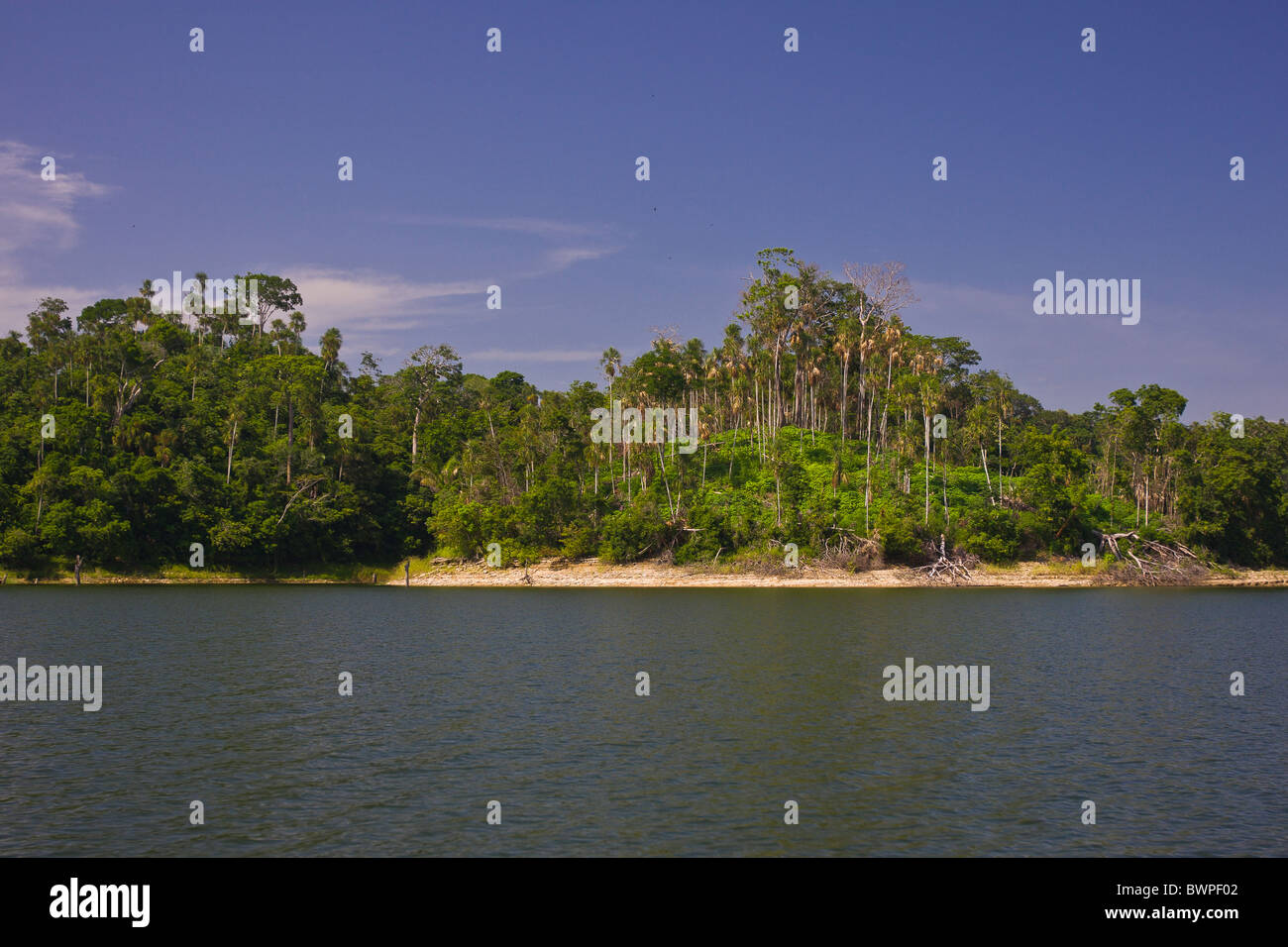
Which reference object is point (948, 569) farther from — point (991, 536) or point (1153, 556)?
point (1153, 556)

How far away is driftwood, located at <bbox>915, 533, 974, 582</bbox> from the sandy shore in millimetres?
806

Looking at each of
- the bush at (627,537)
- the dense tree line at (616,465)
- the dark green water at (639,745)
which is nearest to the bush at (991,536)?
the dense tree line at (616,465)

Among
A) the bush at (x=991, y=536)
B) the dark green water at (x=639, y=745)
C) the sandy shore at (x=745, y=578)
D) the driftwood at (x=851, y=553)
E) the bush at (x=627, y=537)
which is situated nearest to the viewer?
the dark green water at (x=639, y=745)

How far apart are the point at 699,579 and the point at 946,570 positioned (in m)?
25.8

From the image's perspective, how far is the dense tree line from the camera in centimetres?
10069

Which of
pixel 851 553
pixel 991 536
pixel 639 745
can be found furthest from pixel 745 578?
pixel 639 745

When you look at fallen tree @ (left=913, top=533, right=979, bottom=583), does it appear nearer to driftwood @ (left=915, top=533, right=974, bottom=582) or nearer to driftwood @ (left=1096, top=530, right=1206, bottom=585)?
driftwood @ (left=915, top=533, right=974, bottom=582)

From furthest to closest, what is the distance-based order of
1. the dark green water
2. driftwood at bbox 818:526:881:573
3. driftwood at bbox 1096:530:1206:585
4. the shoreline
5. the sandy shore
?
driftwood at bbox 1096:530:1206:585
driftwood at bbox 818:526:881:573
the sandy shore
the shoreline
the dark green water

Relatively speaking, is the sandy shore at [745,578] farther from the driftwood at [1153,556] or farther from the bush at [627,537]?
the driftwood at [1153,556]

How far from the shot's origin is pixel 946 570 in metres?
96.4

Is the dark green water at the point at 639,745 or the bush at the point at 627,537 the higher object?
the bush at the point at 627,537

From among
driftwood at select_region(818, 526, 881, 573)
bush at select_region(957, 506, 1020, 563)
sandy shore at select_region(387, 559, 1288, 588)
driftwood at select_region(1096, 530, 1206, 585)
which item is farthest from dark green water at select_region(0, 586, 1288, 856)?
driftwood at select_region(1096, 530, 1206, 585)

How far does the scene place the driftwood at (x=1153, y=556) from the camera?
9856 cm
